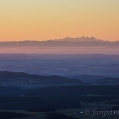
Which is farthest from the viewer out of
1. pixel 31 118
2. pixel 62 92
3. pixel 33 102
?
pixel 62 92

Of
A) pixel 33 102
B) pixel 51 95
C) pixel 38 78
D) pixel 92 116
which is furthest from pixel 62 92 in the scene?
pixel 92 116

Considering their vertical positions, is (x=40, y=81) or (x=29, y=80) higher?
(x=29, y=80)

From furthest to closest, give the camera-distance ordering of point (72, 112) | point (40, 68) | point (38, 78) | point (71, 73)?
point (40, 68) → point (71, 73) → point (38, 78) → point (72, 112)

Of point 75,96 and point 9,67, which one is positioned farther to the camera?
point 9,67

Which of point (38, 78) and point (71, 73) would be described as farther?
point (71, 73)

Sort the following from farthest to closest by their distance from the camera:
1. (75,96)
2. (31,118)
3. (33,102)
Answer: (75,96), (33,102), (31,118)

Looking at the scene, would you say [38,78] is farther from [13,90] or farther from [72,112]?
[72,112]

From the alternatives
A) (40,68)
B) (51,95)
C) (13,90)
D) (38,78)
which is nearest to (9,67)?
(40,68)

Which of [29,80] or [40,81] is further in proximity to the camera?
[29,80]

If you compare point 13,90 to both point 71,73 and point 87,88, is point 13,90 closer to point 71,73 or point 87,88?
point 87,88
